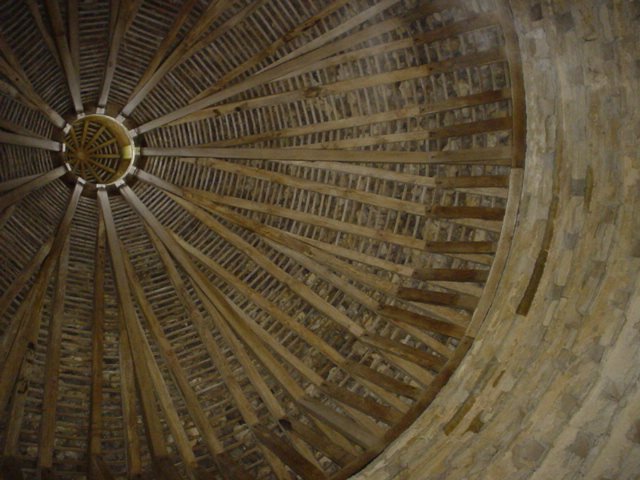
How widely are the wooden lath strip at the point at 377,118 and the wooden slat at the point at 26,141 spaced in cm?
239

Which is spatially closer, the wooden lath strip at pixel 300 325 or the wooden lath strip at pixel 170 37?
the wooden lath strip at pixel 300 325

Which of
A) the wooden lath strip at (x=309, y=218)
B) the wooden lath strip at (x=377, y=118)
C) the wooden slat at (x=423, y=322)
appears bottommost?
the wooden slat at (x=423, y=322)

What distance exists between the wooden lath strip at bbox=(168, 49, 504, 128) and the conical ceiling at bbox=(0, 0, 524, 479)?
3cm

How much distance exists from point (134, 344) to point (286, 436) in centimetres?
254

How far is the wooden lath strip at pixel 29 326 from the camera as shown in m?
9.02

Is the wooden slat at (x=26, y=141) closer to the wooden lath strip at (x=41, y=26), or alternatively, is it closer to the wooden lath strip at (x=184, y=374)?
the wooden lath strip at (x=41, y=26)

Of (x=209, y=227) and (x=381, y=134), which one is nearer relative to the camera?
(x=381, y=134)

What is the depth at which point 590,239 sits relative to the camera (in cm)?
570

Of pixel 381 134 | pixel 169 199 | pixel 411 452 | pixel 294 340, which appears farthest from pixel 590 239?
pixel 169 199

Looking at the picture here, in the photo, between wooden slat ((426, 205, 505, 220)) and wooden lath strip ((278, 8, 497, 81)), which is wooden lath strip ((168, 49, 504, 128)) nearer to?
wooden lath strip ((278, 8, 497, 81))

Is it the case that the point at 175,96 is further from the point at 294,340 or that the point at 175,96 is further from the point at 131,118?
the point at 294,340

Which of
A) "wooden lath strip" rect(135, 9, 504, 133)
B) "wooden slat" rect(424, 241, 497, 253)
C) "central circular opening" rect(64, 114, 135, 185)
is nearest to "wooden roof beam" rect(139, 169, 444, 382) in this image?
"central circular opening" rect(64, 114, 135, 185)

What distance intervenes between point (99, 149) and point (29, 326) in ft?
10.8

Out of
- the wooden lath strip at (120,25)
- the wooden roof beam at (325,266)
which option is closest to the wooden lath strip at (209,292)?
the wooden roof beam at (325,266)
